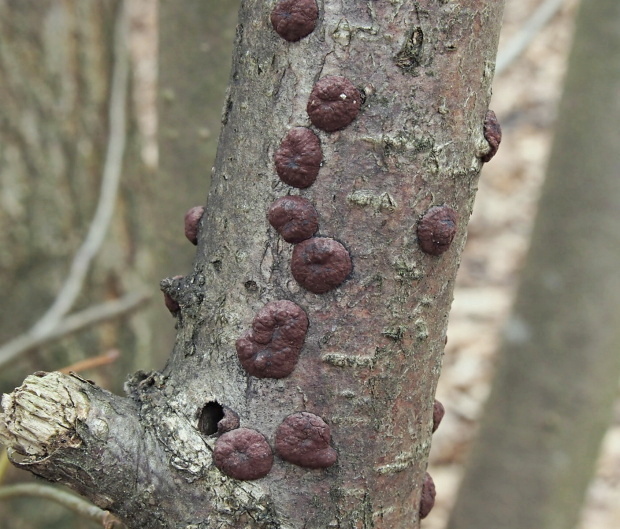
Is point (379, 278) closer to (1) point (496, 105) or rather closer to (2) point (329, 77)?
(2) point (329, 77)

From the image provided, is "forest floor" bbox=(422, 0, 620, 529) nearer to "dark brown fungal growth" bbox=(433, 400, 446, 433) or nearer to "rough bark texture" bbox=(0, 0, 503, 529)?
"dark brown fungal growth" bbox=(433, 400, 446, 433)

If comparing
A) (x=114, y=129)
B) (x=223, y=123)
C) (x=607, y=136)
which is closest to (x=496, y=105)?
(x=607, y=136)

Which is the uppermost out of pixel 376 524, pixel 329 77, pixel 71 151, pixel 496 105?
pixel 496 105

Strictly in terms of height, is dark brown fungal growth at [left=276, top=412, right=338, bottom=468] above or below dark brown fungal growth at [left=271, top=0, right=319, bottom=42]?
below

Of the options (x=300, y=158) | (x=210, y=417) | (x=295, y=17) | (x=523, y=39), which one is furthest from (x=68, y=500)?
(x=523, y=39)

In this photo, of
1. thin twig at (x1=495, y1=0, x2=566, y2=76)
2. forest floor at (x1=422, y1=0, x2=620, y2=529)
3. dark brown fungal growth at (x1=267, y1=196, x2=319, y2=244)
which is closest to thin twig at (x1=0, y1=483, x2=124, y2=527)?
dark brown fungal growth at (x1=267, y1=196, x2=319, y2=244)

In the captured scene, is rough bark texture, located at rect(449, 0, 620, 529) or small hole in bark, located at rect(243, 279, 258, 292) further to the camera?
rough bark texture, located at rect(449, 0, 620, 529)
